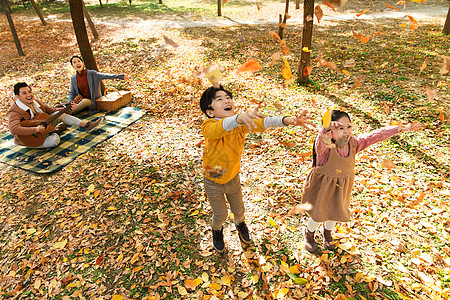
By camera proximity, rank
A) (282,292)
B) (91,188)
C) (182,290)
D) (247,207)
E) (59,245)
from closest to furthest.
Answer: (282,292) < (182,290) < (59,245) < (247,207) < (91,188)

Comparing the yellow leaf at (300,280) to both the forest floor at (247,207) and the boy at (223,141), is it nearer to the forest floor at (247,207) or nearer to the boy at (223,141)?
the forest floor at (247,207)

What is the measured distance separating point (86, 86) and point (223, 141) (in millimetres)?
5659

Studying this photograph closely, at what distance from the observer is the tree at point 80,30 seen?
6434mm

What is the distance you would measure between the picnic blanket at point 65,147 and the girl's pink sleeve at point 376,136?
201 inches

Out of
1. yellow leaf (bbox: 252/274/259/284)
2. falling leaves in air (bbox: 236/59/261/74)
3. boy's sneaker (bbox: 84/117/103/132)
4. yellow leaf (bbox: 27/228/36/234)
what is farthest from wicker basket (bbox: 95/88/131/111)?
yellow leaf (bbox: 252/274/259/284)

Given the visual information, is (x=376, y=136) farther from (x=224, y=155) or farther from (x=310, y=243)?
(x=310, y=243)

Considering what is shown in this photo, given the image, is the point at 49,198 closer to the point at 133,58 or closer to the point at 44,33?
the point at 133,58

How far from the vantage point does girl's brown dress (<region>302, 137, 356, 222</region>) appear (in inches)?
99.8

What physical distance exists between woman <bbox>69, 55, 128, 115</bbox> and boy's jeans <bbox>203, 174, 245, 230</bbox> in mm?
4789

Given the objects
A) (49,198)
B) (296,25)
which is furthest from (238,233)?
(296,25)

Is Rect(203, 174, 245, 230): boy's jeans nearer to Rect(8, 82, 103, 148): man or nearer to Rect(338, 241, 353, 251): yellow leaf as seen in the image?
Rect(338, 241, 353, 251): yellow leaf

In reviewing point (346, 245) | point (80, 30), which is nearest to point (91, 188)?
point (346, 245)

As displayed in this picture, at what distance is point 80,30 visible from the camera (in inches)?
265

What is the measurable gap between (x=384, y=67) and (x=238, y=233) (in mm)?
7448
